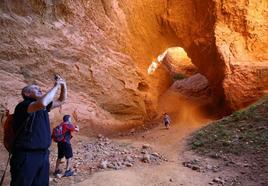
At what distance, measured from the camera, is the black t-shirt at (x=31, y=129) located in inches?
146

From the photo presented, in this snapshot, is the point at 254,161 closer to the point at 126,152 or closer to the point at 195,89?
the point at 126,152

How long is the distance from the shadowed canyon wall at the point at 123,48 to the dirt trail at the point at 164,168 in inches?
49.8

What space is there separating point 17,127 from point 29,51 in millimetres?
5148

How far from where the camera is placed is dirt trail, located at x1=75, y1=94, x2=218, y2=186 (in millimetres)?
5355

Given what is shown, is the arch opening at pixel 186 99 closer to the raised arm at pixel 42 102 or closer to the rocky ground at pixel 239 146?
the rocky ground at pixel 239 146

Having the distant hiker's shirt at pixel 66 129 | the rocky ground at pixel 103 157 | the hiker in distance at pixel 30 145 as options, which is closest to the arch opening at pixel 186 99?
the rocky ground at pixel 103 157

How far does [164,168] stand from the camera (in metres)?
6.04

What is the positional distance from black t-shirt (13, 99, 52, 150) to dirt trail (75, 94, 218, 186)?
1724mm

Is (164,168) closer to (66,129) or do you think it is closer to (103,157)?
(103,157)

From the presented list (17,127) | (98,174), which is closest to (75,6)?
(98,174)

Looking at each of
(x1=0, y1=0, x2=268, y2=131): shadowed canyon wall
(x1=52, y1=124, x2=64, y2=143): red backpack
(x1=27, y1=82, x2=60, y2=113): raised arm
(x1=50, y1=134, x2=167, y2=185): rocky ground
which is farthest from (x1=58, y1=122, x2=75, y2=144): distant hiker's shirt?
(x1=0, y1=0, x2=268, y2=131): shadowed canyon wall

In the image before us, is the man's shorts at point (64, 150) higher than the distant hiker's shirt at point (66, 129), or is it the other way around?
the distant hiker's shirt at point (66, 129)

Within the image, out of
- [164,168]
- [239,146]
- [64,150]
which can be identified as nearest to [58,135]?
[64,150]

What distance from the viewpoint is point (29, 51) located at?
335 inches
